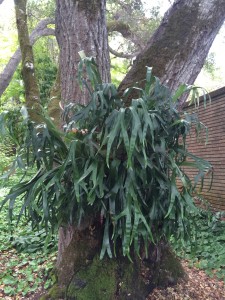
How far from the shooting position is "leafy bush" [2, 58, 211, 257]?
74.2 inches

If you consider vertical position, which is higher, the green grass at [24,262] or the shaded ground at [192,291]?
the green grass at [24,262]

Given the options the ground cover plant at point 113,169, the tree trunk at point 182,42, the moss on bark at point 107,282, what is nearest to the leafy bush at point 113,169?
the ground cover plant at point 113,169

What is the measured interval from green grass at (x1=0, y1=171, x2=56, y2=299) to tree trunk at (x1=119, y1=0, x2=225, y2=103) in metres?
1.47

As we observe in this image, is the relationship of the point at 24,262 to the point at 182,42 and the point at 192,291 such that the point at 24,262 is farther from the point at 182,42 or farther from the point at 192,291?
the point at 182,42

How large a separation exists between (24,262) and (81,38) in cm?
217

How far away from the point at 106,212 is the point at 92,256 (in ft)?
1.78

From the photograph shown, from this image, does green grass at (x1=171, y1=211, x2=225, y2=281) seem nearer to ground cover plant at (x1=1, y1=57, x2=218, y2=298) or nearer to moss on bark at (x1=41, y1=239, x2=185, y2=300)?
moss on bark at (x1=41, y1=239, x2=185, y2=300)

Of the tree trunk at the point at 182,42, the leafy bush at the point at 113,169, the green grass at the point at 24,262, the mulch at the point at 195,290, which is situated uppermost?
the tree trunk at the point at 182,42

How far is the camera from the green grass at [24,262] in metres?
2.67

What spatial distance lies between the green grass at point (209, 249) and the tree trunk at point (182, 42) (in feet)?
4.35

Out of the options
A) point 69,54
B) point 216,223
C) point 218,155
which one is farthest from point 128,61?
point 69,54

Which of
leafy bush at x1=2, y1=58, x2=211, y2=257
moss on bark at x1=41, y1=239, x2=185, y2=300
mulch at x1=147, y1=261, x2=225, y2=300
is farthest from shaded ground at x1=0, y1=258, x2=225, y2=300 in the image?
leafy bush at x1=2, y1=58, x2=211, y2=257

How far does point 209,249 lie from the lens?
A: 3.71m

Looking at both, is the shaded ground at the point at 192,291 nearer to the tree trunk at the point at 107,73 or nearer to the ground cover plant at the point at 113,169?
the tree trunk at the point at 107,73
